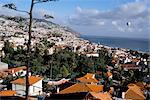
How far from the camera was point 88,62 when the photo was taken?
37.1m

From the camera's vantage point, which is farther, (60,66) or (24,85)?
(60,66)

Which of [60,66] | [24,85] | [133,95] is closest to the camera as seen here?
[133,95]

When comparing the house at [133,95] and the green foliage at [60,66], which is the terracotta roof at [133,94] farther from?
the green foliage at [60,66]

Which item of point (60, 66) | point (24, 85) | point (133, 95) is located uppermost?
point (133, 95)

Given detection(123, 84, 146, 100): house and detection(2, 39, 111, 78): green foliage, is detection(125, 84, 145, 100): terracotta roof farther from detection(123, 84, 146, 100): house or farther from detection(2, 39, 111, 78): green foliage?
detection(2, 39, 111, 78): green foliage

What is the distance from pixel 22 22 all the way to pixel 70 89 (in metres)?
12.1

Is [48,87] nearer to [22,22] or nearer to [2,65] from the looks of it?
[2,65]

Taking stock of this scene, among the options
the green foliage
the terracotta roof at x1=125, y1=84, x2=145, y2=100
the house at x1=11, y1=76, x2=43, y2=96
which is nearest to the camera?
the terracotta roof at x1=125, y1=84, x2=145, y2=100

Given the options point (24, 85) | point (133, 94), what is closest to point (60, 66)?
point (24, 85)

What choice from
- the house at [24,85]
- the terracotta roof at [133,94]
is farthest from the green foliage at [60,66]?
the terracotta roof at [133,94]

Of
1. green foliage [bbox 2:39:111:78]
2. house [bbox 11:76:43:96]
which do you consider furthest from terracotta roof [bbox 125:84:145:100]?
green foliage [bbox 2:39:111:78]

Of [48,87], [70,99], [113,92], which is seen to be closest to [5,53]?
[48,87]

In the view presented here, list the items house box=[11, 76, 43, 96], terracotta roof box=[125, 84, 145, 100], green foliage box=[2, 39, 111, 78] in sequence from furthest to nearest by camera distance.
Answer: green foliage box=[2, 39, 111, 78]
house box=[11, 76, 43, 96]
terracotta roof box=[125, 84, 145, 100]

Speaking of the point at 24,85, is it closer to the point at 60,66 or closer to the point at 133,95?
the point at 133,95
